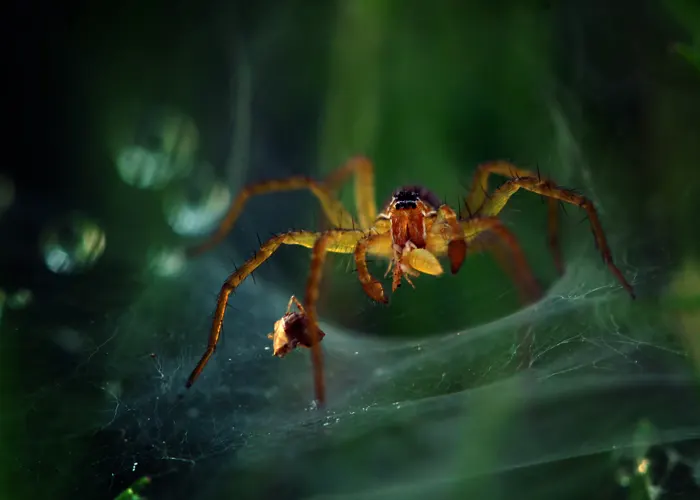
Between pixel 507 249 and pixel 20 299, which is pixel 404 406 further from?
pixel 20 299

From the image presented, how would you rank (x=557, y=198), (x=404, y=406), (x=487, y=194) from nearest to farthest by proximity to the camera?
(x=404, y=406) < (x=557, y=198) < (x=487, y=194)

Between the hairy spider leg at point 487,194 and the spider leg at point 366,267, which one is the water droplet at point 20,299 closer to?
the spider leg at point 366,267

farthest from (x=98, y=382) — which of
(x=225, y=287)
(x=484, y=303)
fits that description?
(x=484, y=303)

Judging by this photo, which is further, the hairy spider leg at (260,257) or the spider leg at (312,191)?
the spider leg at (312,191)

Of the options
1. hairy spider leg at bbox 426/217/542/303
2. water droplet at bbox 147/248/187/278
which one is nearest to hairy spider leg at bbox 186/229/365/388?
hairy spider leg at bbox 426/217/542/303

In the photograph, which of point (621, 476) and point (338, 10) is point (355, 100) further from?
point (621, 476)

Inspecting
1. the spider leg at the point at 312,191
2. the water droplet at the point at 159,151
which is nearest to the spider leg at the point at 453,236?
the spider leg at the point at 312,191

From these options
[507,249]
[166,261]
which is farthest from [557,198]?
[166,261]
